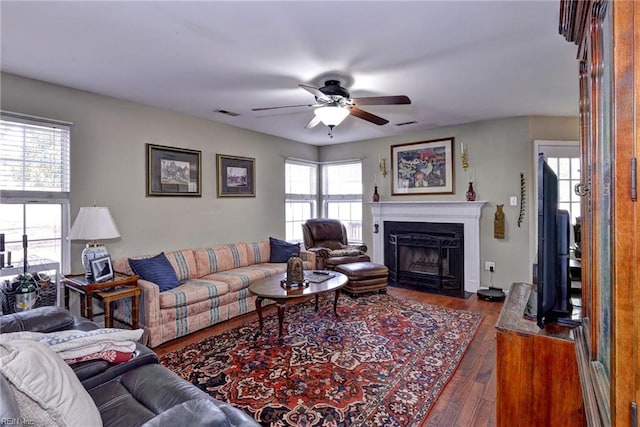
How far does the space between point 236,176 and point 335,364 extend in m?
3.18

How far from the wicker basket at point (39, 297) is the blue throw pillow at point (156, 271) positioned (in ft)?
2.14

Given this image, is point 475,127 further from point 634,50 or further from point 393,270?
point 634,50

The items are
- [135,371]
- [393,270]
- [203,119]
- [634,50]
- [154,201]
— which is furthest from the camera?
[393,270]

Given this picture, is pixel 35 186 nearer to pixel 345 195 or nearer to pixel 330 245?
pixel 330 245

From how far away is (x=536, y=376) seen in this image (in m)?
1.49

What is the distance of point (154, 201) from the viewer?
3.94 metres

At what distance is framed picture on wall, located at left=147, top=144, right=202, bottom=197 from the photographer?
12.8 ft

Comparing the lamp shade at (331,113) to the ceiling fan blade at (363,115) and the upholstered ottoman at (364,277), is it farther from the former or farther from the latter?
the upholstered ottoman at (364,277)

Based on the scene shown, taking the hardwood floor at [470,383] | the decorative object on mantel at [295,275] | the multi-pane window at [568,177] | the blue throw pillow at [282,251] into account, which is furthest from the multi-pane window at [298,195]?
the multi-pane window at [568,177]

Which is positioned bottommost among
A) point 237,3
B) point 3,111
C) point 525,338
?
point 525,338

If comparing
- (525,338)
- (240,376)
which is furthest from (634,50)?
(240,376)

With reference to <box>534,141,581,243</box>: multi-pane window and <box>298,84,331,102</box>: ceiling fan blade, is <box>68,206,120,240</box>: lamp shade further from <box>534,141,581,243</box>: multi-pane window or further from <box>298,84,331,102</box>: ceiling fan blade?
<box>534,141,581,243</box>: multi-pane window

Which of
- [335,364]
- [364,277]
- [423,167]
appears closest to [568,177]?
[423,167]

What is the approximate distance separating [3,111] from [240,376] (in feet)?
9.81
